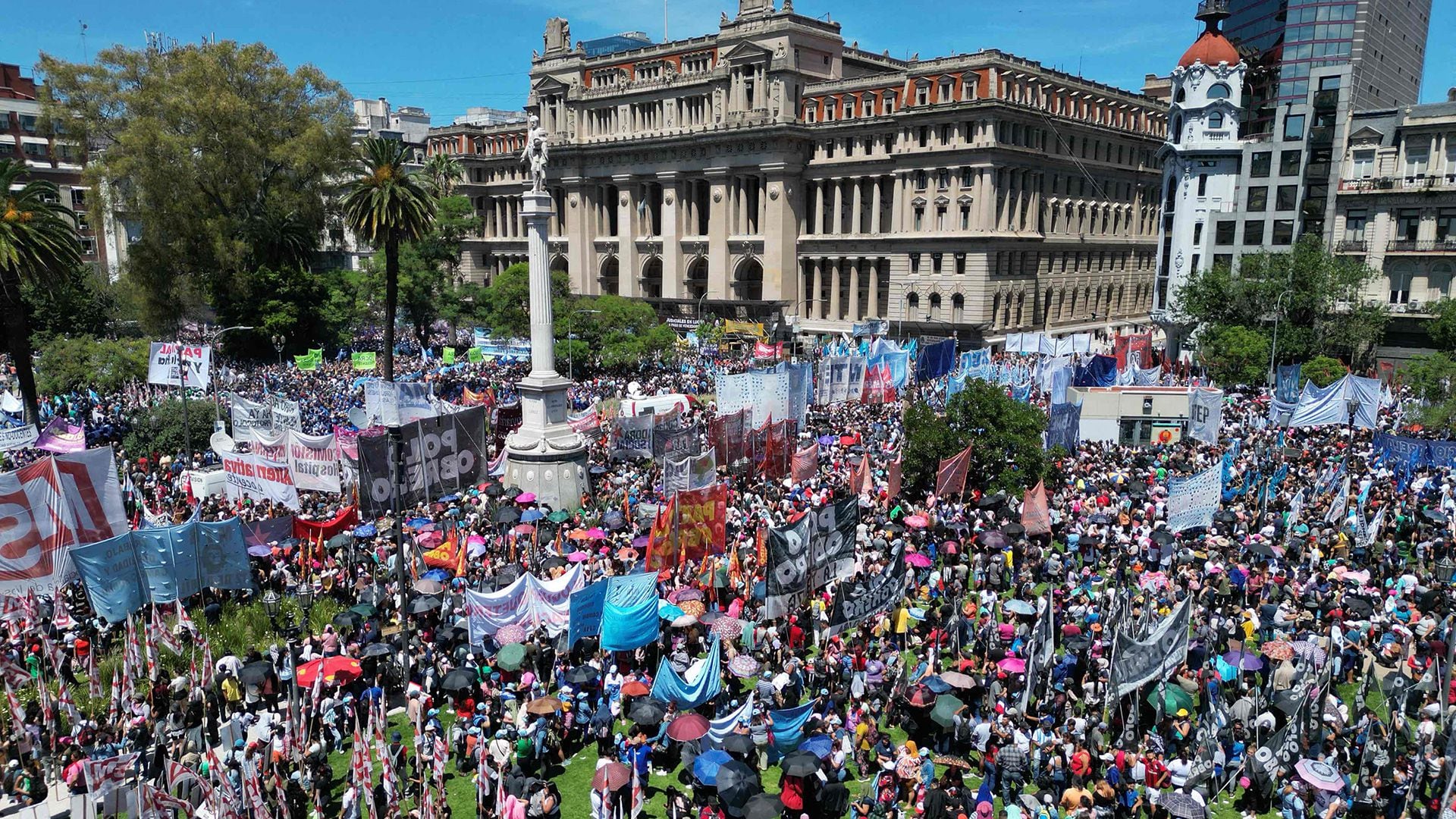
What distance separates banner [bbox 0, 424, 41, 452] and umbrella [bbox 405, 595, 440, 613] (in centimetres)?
1892

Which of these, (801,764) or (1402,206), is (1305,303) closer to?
(1402,206)

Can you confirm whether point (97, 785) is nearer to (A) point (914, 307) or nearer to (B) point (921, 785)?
(B) point (921, 785)

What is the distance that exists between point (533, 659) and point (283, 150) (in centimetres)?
4804

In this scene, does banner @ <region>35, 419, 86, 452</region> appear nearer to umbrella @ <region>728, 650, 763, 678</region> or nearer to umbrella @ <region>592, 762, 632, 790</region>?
umbrella @ <region>728, 650, 763, 678</region>

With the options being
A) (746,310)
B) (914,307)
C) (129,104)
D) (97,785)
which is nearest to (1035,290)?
(914,307)

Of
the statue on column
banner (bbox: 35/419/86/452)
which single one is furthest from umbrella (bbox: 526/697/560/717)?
banner (bbox: 35/419/86/452)

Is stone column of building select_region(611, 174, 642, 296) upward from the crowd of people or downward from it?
upward

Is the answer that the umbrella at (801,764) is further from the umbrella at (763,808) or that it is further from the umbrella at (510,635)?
the umbrella at (510,635)

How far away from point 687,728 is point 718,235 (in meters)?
65.6

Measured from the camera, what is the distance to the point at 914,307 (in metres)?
70.2

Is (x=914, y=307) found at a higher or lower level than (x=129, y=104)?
lower

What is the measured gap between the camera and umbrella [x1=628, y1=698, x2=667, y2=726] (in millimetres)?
14906

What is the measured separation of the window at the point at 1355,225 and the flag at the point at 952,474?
3820 centimetres

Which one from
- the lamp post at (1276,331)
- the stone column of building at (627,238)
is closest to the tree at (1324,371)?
the lamp post at (1276,331)
